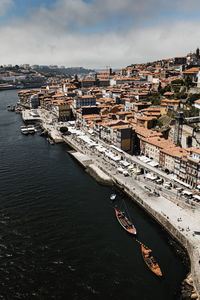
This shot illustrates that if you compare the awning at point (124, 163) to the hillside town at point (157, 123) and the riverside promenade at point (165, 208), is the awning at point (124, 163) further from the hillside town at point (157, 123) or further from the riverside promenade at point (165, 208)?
the hillside town at point (157, 123)

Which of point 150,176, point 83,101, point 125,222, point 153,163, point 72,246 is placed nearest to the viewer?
point 72,246

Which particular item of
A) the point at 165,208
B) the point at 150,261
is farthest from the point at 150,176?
the point at 150,261

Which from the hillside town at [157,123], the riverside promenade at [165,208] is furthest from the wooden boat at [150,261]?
the hillside town at [157,123]

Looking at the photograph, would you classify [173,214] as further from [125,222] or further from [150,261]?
[150,261]

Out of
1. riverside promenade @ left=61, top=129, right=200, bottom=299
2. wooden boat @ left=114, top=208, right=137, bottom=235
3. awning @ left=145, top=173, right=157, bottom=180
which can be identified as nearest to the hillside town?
awning @ left=145, top=173, right=157, bottom=180

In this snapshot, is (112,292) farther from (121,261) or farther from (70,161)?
(70,161)

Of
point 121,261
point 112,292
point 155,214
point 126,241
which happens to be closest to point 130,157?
point 155,214
